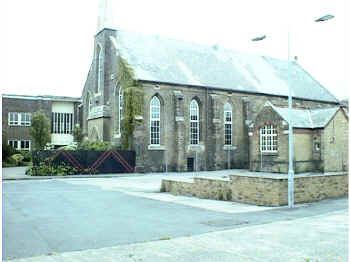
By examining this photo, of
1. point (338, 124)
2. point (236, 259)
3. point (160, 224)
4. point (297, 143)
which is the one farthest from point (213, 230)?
point (338, 124)

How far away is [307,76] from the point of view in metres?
52.4

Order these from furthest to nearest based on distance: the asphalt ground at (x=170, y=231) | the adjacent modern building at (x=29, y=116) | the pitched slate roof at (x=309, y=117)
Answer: the adjacent modern building at (x=29, y=116) < the pitched slate roof at (x=309, y=117) < the asphalt ground at (x=170, y=231)

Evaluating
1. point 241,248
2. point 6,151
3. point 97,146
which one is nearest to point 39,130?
point 6,151

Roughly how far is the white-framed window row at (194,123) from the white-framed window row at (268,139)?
6592mm

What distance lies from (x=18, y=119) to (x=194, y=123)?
25.2 metres

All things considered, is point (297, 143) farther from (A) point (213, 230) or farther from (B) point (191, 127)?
(A) point (213, 230)

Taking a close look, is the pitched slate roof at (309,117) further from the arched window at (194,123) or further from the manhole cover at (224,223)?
the manhole cover at (224,223)

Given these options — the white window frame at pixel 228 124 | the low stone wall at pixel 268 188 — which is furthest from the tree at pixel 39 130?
the low stone wall at pixel 268 188

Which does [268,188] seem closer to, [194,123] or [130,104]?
[130,104]

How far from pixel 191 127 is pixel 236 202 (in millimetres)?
22567

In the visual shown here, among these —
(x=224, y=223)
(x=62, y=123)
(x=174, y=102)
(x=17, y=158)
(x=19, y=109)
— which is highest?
(x=19, y=109)

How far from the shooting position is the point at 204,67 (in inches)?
1617

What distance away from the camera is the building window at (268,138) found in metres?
33.7

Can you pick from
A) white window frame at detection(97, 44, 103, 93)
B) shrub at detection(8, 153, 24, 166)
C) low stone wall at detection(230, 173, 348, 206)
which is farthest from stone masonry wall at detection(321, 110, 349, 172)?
shrub at detection(8, 153, 24, 166)
